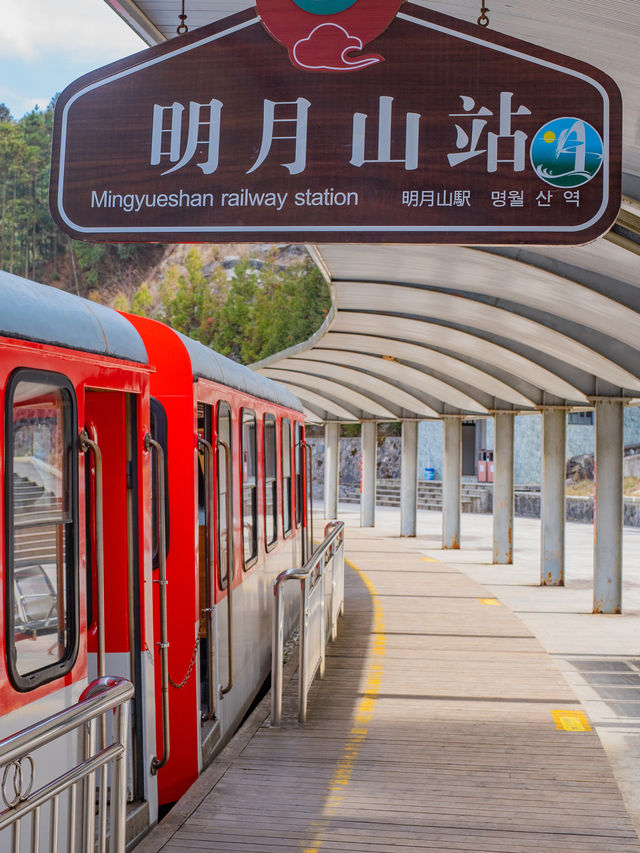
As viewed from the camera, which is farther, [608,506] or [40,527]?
[608,506]

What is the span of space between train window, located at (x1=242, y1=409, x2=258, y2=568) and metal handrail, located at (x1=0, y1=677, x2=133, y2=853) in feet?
13.1

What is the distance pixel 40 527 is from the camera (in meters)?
3.53

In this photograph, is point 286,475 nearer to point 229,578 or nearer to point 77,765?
point 229,578

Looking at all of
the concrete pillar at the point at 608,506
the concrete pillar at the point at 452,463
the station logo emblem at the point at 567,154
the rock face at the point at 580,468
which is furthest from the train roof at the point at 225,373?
the rock face at the point at 580,468

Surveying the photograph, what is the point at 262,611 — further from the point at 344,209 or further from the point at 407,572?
the point at 407,572

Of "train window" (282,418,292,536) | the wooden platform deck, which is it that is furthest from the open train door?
"train window" (282,418,292,536)

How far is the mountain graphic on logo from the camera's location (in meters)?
3.74

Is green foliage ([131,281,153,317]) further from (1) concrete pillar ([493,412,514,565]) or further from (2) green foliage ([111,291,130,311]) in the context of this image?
(1) concrete pillar ([493,412,514,565])

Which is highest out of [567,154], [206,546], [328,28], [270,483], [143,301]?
[143,301]

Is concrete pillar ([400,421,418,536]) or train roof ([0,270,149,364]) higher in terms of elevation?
train roof ([0,270,149,364])

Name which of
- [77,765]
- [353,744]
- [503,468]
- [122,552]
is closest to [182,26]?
[122,552]

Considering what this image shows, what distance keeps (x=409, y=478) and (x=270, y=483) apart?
50.8ft

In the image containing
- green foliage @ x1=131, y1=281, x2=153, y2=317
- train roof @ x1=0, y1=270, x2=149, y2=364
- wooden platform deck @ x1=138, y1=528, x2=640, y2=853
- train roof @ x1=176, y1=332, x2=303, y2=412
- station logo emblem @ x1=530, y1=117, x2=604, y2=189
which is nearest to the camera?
train roof @ x1=0, y1=270, x2=149, y2=364

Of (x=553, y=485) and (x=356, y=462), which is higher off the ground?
(x=553, y=485)
